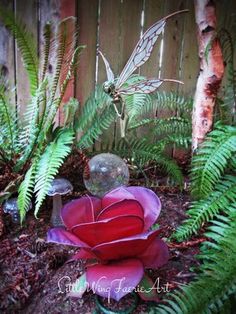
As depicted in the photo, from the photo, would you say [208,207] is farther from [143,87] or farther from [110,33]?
[110,33]

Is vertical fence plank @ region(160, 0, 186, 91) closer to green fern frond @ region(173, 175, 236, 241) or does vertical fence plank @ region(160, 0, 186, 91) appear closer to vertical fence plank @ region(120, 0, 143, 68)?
vertical fence plank @ region(120, 0, 143, 68)

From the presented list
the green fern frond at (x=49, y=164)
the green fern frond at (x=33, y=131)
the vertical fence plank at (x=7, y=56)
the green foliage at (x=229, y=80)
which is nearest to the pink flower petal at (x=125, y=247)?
the green fern frond at (x=49, y=164)

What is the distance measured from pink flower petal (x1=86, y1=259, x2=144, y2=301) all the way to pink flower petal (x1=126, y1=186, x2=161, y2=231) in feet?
0.34

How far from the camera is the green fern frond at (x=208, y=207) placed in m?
1.27

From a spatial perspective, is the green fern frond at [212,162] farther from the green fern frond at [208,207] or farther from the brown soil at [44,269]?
the brown soil at [44,269]

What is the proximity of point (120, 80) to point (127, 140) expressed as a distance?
585 millimetres

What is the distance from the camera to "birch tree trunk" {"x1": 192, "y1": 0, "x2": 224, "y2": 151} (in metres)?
1.50

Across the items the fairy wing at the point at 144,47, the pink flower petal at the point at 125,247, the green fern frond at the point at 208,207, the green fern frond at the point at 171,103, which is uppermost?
the fairy wing at the point at 144,47

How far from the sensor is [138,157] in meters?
1.79

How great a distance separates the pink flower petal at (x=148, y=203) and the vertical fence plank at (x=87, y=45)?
1.30 meters

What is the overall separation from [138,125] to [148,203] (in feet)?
3.11

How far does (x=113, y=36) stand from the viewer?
213cm

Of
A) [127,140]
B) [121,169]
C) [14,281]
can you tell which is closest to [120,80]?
[121,169]

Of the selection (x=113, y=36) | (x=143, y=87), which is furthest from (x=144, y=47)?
(x=113, y=36)
